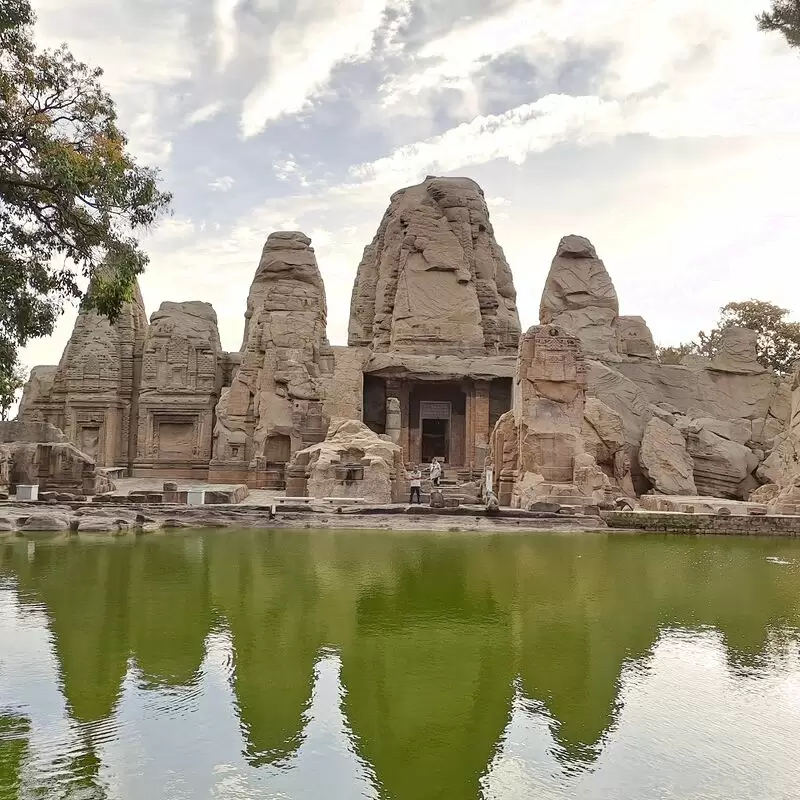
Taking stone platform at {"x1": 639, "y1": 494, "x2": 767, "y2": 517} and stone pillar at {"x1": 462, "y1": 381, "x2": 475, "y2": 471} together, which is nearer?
stone platform at {"x1": 639, "y1": 494, "x2": 767, "y2": 517}

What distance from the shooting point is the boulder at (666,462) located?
2092 centimetres

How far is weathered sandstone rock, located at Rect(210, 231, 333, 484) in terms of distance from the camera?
2547cm

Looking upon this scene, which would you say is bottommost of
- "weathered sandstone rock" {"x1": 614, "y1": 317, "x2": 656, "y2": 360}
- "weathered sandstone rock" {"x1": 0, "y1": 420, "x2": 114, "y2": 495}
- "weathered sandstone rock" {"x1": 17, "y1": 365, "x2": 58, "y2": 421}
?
"weathered sandstone rock" {"x1": 0, "y1": 420, "x2": 114, "y2": 495}

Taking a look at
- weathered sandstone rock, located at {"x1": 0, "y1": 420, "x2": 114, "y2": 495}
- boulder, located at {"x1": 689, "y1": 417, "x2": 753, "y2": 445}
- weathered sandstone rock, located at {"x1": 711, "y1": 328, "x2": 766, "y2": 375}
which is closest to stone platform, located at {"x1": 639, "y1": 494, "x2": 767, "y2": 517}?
boulder, located at {"x1": 689, "y1": 417, "x2": 753, "y2": 445}

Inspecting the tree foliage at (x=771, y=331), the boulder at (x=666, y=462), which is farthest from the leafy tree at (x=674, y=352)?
the boulder at (x=666, y=462)

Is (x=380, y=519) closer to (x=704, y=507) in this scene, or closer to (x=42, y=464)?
(x=704, y=507)

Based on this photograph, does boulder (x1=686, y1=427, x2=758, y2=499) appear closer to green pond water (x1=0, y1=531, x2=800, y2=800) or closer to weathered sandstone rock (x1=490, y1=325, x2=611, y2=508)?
weathered sandstone rock (x1=490, y1=325, x2=611, y2=508)

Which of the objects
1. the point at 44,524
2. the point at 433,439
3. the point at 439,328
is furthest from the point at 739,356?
the point at 44,524

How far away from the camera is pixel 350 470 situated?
1853 cm

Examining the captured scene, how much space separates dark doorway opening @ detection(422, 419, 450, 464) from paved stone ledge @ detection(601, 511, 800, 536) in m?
16.2

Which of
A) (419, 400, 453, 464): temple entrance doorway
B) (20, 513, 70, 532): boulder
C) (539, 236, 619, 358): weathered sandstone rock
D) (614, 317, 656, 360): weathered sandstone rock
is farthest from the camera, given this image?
(614, 317, 656, 360): weathered sandstone rock

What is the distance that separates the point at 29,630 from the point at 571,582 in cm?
620

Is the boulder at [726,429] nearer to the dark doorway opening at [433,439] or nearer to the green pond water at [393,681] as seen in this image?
the dark doorway opening at [433,439]

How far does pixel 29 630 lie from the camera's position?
259 inches
